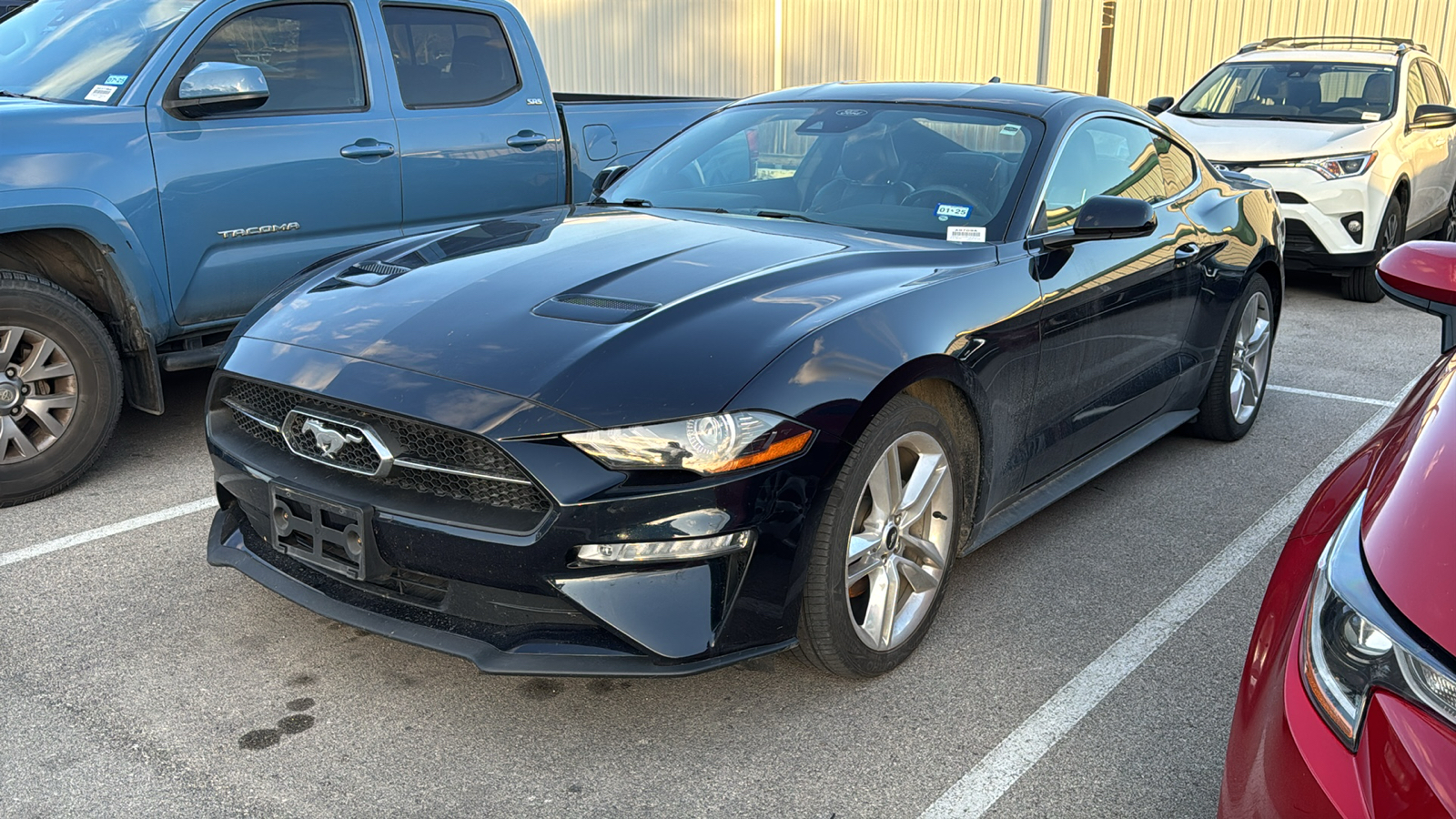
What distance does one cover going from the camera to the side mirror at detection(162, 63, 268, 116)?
190 inches

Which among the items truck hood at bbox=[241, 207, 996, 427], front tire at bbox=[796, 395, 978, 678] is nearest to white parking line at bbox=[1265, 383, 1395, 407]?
truck hood at bbox=[241, 207, 996, 427]

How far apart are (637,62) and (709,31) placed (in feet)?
6.58

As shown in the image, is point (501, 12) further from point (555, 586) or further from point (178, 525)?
point (555, 586)

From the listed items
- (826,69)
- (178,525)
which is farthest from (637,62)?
(178,525)

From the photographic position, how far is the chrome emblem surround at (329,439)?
284 centimetres

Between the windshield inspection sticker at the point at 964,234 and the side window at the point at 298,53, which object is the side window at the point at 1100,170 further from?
the side window at the point at 298,53

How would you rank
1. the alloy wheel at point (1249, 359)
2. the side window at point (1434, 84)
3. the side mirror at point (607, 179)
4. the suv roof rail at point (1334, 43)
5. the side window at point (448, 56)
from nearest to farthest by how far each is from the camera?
1. the side mirror at point (607, 179)
2. the alloy wheel at point (1249, 359)
3. the side window at point (448, 56)
4. the side window at point (1434, 84)
5. the suv roof rail at point (1334, 43)

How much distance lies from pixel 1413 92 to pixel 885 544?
8699mm

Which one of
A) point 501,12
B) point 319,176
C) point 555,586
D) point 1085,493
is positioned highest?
point 501,12

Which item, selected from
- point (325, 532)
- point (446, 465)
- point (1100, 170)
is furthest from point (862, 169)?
point (325, 532)

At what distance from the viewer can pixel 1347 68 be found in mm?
9672

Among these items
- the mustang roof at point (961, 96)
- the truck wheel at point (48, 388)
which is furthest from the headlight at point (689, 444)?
the truck wheel at point (48, 388)

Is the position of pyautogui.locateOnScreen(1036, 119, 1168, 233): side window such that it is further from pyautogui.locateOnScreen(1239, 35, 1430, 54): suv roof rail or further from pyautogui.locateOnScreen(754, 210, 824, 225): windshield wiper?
pyautogui.locateOnScreen(1239, 35, 1430, 54): suv roof rail

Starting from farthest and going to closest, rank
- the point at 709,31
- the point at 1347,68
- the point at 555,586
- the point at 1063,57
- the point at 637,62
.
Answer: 1. the point at 637,62
2. the point at 709,31
3. the point at 1063,57
4. the point at 1347,68
5. the point at 555,586
